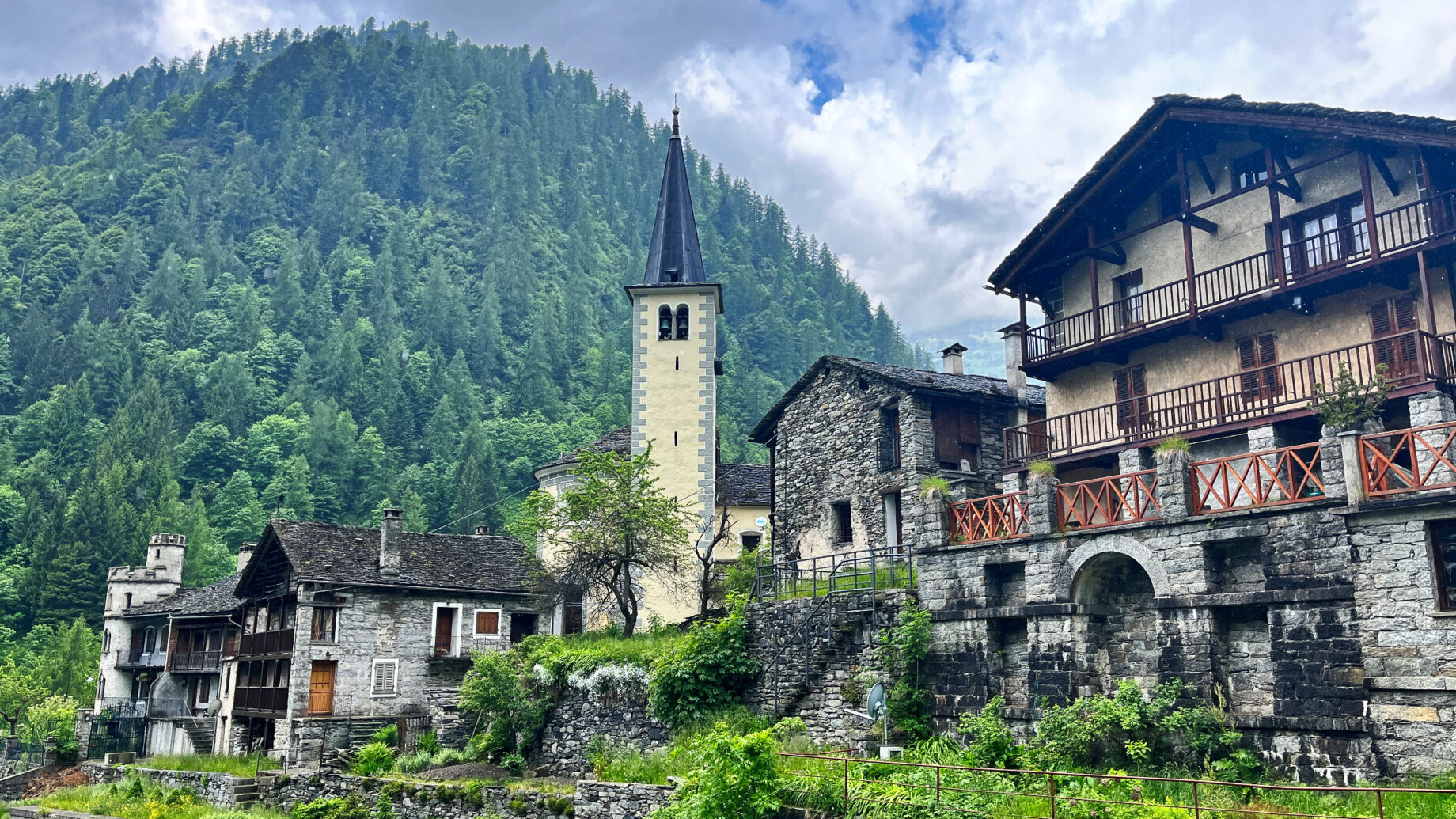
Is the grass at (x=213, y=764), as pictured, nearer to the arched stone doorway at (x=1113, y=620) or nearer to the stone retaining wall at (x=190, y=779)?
the stone retaining wall at (x=190, y=779)

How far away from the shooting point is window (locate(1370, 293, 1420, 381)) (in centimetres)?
1961

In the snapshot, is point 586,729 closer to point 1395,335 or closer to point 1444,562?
point 1444,562

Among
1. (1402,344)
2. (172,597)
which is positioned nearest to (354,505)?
(172,597)

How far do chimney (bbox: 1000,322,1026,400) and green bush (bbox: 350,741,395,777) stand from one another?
19.8 metres

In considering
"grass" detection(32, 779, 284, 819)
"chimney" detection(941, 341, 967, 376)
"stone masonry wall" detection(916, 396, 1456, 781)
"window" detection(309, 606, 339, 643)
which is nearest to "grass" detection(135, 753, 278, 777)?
"grass" detection(32, 779, 284, 819)

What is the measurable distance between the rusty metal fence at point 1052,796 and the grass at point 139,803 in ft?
62.0

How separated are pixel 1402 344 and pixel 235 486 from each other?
253ft

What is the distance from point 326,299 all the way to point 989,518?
10351 cm

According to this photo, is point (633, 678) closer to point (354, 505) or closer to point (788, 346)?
point (354, 505)

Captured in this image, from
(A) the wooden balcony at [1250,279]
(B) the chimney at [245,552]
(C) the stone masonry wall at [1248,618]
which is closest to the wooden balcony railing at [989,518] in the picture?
(C) the stone masonry wall at [1248,618]

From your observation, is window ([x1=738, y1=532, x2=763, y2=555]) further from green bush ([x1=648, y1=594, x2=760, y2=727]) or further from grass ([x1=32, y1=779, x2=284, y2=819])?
grass ([x1=32, y1=779, x2=284, y2=819])

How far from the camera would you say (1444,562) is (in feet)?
48.6

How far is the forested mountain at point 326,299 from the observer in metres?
79.2

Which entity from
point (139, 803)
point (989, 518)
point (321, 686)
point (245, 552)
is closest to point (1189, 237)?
point (989, 518)
